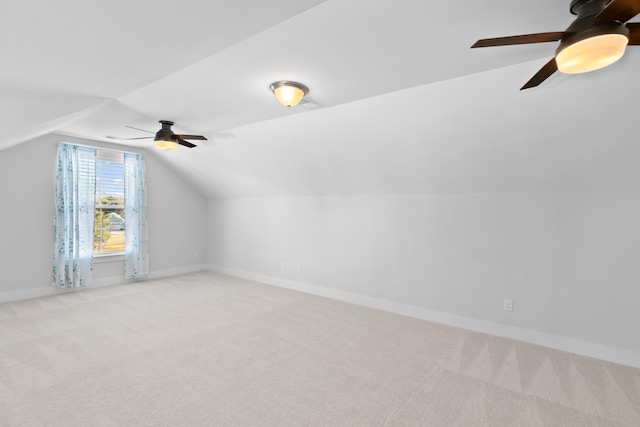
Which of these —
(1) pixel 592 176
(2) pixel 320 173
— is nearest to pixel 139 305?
(2) pixel 320 173

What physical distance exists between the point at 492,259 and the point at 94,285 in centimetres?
615

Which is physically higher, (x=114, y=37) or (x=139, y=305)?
(x=114, y=37)

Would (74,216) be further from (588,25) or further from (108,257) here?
(588,25)

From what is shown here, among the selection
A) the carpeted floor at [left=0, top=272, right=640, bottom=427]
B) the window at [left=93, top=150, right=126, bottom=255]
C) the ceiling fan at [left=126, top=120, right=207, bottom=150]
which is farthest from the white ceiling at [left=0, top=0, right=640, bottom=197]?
the carpeted floor at [left=0, top=272, right=640, bottom=427]

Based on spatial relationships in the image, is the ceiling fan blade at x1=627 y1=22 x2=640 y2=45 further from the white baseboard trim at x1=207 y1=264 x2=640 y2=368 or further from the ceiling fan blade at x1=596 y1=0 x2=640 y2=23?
the white baseboard trim at x1=207 y1=264 x2=640 y2=368

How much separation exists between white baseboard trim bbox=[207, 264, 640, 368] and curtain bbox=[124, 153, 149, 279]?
2.70 meters

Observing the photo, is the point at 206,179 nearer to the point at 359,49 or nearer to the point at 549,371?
the point at 359,49

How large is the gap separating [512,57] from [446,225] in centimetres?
215

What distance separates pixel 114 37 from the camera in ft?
6.11

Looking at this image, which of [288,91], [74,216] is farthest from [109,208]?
[288,91]

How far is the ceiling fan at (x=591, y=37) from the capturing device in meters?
1.46

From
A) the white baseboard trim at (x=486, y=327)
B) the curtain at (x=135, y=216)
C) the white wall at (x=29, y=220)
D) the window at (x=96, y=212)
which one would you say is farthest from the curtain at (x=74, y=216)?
the white baseboard trim at (x=486, y=327)

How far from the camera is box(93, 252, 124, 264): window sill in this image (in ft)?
17.2

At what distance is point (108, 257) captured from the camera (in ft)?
17.7
